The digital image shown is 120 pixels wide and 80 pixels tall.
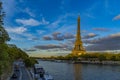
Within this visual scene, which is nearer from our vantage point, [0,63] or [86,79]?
[0,63]

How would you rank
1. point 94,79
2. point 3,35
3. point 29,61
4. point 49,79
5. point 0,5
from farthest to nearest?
point 29,61, point 94,79, point 49,79, point 3,35, point 0,5

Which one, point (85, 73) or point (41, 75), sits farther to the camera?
point (85, 73)

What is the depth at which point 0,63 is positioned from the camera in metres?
25.0

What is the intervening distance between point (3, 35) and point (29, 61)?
199ft

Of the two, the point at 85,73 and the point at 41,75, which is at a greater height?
the point at 85,73

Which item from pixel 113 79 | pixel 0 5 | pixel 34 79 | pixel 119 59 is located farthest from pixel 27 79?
pixel 119 59

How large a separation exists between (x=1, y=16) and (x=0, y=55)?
13.1ft

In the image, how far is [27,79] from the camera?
46469mm

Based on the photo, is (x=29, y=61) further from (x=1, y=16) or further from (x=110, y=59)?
(x=110, y=59)

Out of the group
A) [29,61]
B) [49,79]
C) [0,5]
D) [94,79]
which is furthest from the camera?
[29,61]

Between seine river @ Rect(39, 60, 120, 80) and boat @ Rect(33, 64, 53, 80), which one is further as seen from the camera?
seine river @ Rect(39, 60, 120, 80)

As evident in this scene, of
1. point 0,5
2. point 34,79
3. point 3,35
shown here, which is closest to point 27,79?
point 34,79

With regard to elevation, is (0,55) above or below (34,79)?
above

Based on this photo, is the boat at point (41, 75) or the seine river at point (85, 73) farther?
the seine river at point (85, 73)
